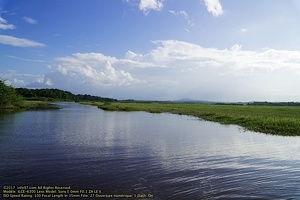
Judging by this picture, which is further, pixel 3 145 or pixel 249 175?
pixel 3 145

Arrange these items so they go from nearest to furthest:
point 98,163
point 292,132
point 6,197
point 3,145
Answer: point 6,197 → point 98,163 → point 3,145 → point 292,132

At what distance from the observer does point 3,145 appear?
21.5 metres

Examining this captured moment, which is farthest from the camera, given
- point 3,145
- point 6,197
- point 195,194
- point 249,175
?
point 3,145

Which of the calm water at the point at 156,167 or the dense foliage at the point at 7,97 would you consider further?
the dense foliage at the point at 7,97

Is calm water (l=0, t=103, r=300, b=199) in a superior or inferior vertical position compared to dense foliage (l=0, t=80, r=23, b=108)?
inferior

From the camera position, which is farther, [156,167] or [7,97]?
[7,97]

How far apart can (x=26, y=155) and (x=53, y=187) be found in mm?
7300

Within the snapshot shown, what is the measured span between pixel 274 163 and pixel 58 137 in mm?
19953

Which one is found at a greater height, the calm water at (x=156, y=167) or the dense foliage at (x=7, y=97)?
the dense foliage at (x=7, y=97)

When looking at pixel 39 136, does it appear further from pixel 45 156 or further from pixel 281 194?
pixel 281 194

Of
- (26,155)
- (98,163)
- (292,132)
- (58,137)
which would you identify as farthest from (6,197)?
(292,132)

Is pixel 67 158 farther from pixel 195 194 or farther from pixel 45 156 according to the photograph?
pixel 195 194

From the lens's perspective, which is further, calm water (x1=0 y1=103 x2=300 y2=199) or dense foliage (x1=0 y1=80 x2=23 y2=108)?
dense foliage (x1=0 y1=80 x2=23 y2=108)

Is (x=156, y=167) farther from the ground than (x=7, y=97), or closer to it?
closer to it
